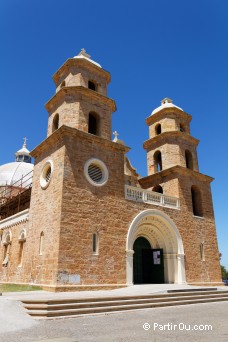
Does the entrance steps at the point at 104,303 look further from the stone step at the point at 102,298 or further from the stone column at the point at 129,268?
the stone column at the point at 129,268

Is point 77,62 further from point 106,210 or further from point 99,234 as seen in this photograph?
point 99,234

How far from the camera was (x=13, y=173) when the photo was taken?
32.0 m

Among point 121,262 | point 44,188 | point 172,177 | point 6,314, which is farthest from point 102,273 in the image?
point 172,177

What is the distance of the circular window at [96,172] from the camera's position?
13688 mm

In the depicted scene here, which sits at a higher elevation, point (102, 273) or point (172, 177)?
point (172, 177)

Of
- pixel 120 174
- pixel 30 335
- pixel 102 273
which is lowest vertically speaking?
pixel 30 335

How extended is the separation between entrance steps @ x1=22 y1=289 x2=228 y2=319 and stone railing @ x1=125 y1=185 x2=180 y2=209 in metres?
5.55

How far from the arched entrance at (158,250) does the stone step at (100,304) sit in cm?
471

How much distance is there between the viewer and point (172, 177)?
18.9 metres

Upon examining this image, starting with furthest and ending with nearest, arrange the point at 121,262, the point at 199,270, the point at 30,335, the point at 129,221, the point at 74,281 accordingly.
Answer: the point at 199,270
the point at 129,221
the point at 121,262
the point at 74,281
the point at 30,335

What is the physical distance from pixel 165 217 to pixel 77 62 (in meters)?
10.4

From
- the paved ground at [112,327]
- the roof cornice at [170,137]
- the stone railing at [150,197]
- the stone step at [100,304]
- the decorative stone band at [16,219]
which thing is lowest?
the paved ground at [112,327]

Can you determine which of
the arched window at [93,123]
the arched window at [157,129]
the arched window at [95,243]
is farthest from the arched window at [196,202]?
the arched window at [95,243]

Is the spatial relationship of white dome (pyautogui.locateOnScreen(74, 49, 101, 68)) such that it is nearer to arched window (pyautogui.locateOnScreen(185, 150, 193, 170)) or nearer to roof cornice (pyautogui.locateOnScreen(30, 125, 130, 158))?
roof cornice (pyautogui.locateOnScreen(30, 125, 130, 158))
